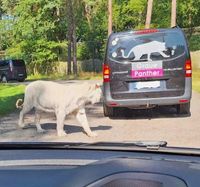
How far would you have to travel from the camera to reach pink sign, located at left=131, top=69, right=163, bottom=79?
43.0 feet

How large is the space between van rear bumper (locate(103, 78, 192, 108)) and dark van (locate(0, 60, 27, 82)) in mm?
34392

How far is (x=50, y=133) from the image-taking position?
1138 centimetres

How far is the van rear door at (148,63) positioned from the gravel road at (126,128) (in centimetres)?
71

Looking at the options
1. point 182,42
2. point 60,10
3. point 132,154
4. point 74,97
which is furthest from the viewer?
point 60,10

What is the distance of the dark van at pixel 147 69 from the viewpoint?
42.9 ft

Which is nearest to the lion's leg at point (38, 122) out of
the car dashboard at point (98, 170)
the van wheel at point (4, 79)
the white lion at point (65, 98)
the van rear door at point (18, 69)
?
the white lion at point (65, 98)

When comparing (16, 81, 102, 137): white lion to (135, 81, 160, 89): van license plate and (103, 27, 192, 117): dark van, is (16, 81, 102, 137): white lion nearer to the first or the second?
(103, 27, 192, 117): dark van

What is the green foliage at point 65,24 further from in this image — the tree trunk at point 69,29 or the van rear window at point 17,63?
the van rear window at point 17,63

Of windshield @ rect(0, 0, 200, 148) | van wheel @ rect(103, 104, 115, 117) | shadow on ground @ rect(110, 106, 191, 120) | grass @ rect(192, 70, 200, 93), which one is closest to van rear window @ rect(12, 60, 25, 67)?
grass @ rect(192, 70, 200, 93)

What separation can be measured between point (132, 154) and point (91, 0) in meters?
56.5

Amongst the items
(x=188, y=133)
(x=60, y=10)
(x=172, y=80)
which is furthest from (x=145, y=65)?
(x=60, y=10)

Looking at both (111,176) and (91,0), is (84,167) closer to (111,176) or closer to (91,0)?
(111,176)

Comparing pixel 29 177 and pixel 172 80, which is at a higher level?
pixel 29 177

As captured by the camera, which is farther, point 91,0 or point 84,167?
point 91,0
